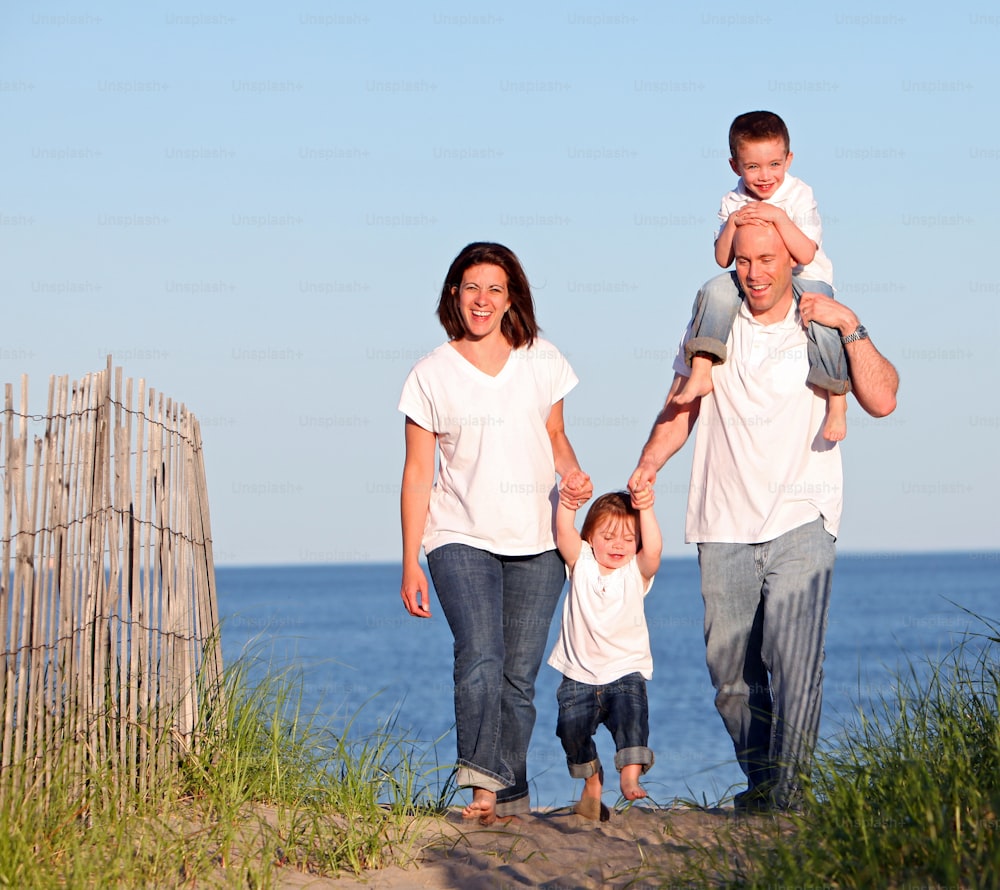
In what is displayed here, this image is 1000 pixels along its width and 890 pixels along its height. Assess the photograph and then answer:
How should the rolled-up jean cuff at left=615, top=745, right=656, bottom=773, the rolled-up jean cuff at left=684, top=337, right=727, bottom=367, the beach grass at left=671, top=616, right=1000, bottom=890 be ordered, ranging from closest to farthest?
the beach grass at left=671, top=616, right=1000, bottom=890 → the rolled-up jean cuff at left=684, top=337, right=727, bottom=367 → the rolled-up jean cuff at left=615, top=745, right=656, bottom=773

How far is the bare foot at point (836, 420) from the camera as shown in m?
4.81

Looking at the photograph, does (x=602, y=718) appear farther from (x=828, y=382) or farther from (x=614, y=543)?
(x=828, y=382)

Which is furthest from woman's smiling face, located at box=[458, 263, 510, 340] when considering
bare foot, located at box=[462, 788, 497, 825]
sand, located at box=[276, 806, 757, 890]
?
sand, located at box=[276, 806, 757, 890]

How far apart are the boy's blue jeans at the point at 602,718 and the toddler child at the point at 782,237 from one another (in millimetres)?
1215

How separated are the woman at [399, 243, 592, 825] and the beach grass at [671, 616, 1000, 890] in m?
1.17

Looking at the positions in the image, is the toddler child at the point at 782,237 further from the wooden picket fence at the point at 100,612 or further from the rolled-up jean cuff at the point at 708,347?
the wooden picket fence at the point at 100,612

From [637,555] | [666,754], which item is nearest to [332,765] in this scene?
[637,555]

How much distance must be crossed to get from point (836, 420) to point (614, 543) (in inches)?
41.0

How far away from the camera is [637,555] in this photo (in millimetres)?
5387

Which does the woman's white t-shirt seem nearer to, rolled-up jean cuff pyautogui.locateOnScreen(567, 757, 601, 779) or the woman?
the woman

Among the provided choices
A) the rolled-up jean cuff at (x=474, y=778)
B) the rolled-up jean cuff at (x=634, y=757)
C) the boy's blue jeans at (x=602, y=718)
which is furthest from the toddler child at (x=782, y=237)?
the rolled-up jean cuff at (x=474, y=778)

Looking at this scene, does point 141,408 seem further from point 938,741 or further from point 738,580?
Result: point 938,741

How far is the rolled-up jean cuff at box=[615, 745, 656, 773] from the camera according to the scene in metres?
5.20

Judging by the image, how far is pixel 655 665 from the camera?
Result: 51.5 meters
